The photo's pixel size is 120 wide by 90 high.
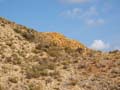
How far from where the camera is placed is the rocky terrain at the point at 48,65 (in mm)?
33781

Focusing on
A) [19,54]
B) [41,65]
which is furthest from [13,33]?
[41,65]

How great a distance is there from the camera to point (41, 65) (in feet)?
127

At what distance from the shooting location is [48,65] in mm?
38719

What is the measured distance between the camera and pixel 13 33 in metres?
47.8

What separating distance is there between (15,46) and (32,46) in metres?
2.63

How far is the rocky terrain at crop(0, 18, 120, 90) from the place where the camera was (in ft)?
111

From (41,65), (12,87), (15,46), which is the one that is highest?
(15,46)

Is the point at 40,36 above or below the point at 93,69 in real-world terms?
above

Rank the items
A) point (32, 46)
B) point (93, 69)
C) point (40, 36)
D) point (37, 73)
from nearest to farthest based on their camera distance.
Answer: point (37, 73) → point (93, 69) → point (32, 46) → point (40, 36)

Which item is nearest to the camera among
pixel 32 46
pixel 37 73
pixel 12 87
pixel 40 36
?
pixel 12 87

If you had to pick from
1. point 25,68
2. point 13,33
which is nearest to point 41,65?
point 25,68

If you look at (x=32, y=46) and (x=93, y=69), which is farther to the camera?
(x=32, y=46)

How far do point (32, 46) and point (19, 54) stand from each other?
4077mm

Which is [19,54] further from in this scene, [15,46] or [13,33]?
[13,33]
